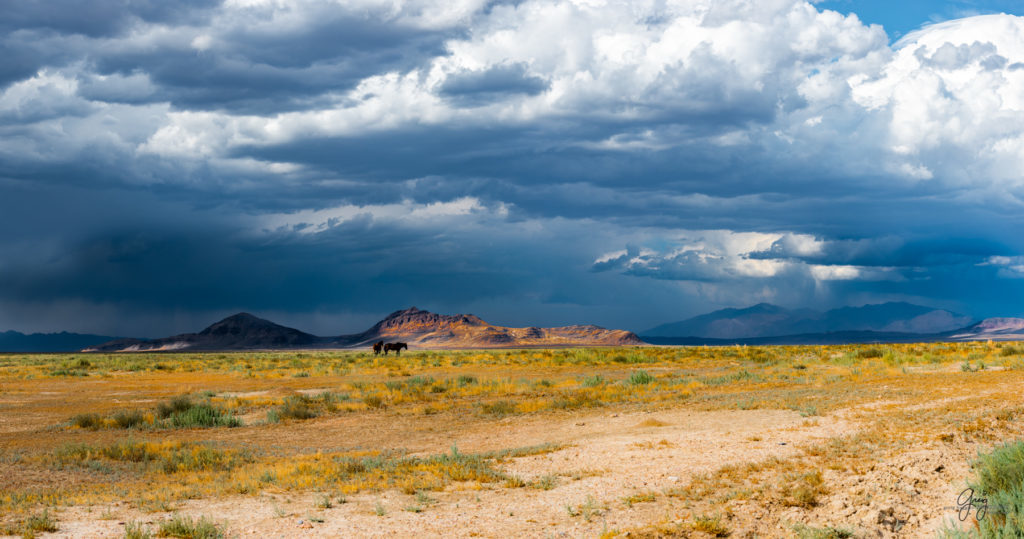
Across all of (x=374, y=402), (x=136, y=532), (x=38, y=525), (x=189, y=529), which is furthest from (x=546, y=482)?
(x=374, y=402)

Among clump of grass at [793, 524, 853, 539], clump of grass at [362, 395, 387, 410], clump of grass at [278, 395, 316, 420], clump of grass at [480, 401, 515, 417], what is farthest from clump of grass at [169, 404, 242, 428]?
clump of grass at [793, 524, 853, 539]

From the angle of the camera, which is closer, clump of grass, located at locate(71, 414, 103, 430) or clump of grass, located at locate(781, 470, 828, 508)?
clump of grass, located at locate(781, 470, 828, 508)

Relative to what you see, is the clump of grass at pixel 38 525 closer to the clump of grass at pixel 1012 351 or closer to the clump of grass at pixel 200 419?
the clump of grass at pixel 200 419

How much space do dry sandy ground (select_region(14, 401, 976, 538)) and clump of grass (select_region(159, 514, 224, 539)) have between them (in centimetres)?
29

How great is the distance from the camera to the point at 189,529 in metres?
9.95

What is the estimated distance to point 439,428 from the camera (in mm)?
21922

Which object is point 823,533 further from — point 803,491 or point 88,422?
point 88,422

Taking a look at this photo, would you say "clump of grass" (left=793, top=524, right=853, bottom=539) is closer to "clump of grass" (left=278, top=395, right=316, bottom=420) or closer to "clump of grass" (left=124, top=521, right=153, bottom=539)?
"clump of grass" (left=124, top=521, right=153, bottom=539)

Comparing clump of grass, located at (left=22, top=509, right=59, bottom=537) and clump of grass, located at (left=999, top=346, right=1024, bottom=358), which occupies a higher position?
clump of grass, located at (left=22, top=509, right=59, bottom=537)

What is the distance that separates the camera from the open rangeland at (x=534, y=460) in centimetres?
1004

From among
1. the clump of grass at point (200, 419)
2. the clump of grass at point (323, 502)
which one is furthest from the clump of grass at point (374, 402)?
the clump of grass at point (323, 502)

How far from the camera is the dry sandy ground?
938 cm

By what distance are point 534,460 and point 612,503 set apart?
4366mm

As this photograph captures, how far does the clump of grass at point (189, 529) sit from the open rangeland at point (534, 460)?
0.14ft
